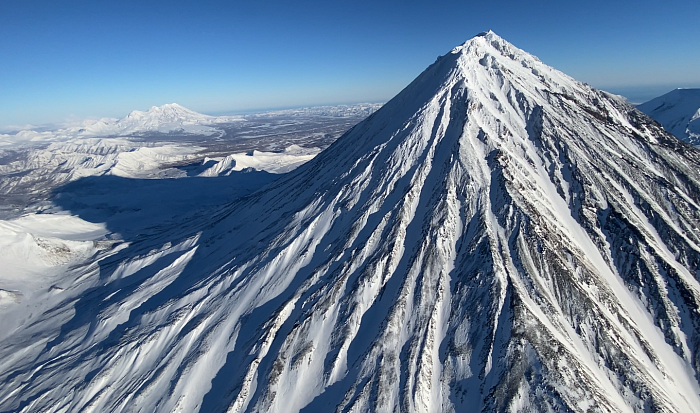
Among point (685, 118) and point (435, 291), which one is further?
point (685, 118)

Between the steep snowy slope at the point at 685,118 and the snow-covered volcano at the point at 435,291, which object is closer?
the snow-covered volcano at the point at 435,291

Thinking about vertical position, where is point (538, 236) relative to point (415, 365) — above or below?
above

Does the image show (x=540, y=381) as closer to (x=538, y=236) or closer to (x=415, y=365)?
(x=415, y=365)

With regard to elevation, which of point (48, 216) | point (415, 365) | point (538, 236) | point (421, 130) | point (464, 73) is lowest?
point (48, 216)

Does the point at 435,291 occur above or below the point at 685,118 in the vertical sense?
below

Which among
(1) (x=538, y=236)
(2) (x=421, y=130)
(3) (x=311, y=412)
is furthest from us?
(2) (x=421, y=130)

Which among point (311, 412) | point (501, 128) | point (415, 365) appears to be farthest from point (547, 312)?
point (501, 128)

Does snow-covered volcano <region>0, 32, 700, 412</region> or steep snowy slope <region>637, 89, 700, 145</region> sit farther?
steep snowy slope <region>637, 89, 700, 145</region>

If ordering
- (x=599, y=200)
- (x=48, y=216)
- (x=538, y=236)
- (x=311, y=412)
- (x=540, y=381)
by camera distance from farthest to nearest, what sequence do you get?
(x=48, y=216) < (x=599, y=200) < (x=538, y=236) < (x=311, y=412) < (x=540, y=381)
